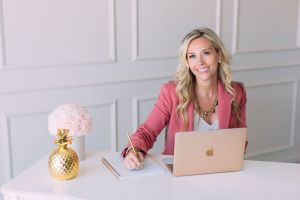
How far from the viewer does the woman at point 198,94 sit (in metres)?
2.23

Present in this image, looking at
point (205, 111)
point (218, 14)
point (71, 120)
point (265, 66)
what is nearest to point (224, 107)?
point (205, 111)

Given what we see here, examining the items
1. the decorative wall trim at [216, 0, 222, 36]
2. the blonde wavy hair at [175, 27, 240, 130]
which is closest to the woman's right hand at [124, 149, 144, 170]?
the blonde wavy hair at [175, 27, 240, 130]

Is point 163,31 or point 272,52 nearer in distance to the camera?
point 163,31

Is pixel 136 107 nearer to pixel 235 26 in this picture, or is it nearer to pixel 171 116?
pixel 171 116

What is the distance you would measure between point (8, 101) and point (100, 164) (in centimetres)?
99

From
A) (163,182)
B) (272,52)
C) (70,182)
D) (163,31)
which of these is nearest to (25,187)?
(70,182)

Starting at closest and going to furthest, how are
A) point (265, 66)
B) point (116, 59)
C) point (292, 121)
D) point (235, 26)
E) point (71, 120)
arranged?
point (71, 120) → point (116, 59) → point (235, 26) → point (265, 66) → point (292, 121)

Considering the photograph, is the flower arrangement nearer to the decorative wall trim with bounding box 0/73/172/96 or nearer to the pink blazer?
the pink blazer

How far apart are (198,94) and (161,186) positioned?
0.73m

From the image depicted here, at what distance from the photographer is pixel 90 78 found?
114 inches

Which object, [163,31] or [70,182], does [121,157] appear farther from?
[163,31]

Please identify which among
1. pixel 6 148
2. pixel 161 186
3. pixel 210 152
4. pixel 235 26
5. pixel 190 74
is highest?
pixel 235 26

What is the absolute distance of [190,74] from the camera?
2.29 metres

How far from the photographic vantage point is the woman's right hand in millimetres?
1860
